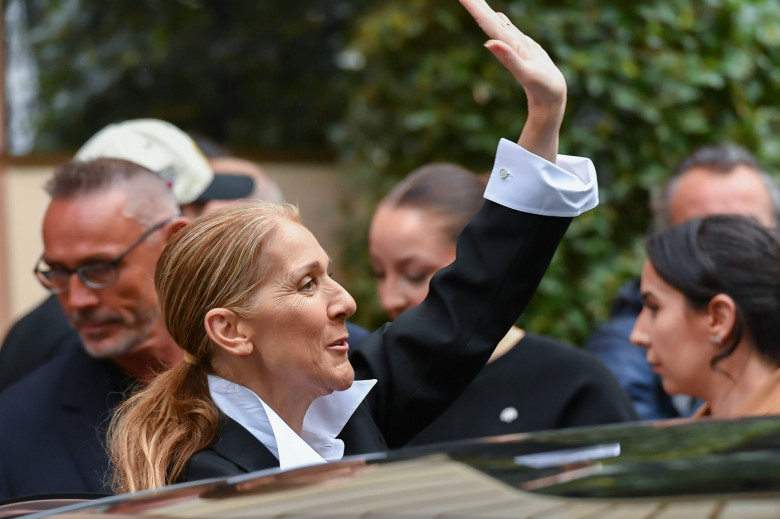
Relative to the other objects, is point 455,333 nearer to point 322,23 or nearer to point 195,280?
point 195,280

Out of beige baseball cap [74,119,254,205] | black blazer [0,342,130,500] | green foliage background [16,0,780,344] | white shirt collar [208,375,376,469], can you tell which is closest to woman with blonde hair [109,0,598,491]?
white shirt collar [208,375,376,469]

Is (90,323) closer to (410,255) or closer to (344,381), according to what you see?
(410,255)

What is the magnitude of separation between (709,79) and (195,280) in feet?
12.4

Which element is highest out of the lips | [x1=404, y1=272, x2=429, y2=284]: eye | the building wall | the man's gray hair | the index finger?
the index finger

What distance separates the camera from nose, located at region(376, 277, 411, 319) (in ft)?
10.8

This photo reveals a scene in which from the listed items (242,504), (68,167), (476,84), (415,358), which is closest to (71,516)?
(242,504)

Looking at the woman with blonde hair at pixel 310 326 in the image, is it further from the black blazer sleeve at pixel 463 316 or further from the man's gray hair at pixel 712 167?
the man's gray hair at pixel 712 167

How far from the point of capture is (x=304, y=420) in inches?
86.4

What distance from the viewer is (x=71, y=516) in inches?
57.6

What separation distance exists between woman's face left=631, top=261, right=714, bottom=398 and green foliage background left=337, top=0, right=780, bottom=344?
2449 millimetres

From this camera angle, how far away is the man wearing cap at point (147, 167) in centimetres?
358

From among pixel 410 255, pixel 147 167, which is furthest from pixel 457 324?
pixel 147 167

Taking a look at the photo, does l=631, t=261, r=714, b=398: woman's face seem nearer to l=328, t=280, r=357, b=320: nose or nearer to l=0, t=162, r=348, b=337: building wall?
l=328, t=280, r=357, b=320: nose

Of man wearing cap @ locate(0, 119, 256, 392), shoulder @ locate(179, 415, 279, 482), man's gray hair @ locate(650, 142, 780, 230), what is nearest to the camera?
shoulder @ locate(179, 415, 279, 482)
